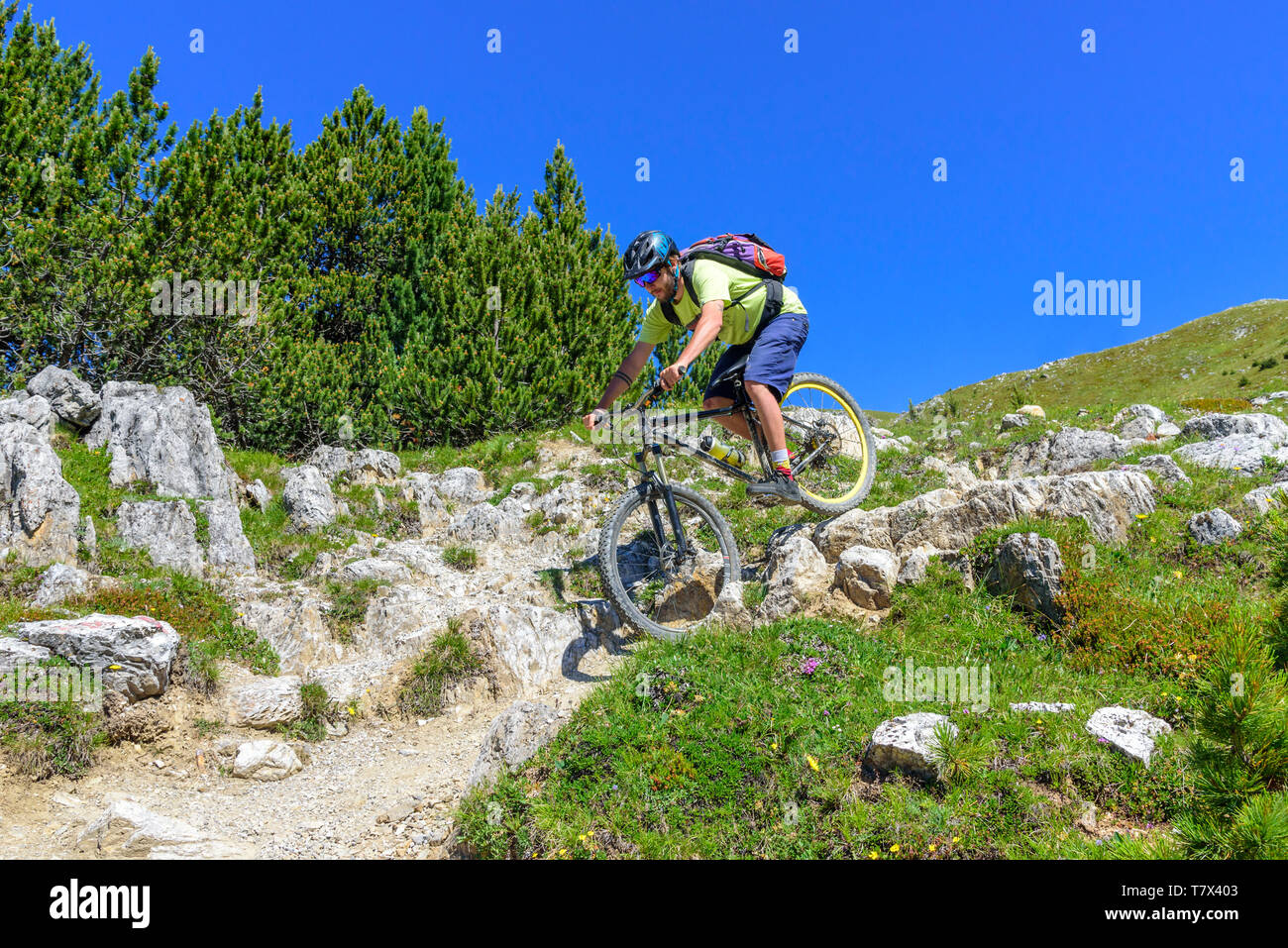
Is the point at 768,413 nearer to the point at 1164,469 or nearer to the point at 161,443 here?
the point at 1164,469

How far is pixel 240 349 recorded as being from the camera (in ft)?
63.2

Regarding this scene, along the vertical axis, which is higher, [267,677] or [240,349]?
[240,349]

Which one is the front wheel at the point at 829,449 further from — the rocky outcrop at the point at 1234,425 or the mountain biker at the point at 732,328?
the rocky outcrop at the point at 1234,425

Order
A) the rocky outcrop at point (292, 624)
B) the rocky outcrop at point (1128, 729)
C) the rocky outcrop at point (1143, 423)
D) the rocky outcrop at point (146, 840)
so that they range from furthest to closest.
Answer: the rocky outcrop at point (1143, 423) < the rocky outcrop at point (292, 624) < the rocky outcrop at point (146, 840) < the rocky outcrop at point (1128, 729)

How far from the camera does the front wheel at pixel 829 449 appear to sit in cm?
941

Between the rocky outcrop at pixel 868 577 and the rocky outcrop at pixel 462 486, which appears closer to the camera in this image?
the rocky outcrop at pixel 868 577

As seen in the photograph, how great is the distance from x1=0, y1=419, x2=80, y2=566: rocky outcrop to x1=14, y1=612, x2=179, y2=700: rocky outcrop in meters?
2.97

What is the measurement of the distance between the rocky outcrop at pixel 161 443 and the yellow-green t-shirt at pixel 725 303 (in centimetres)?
1019
